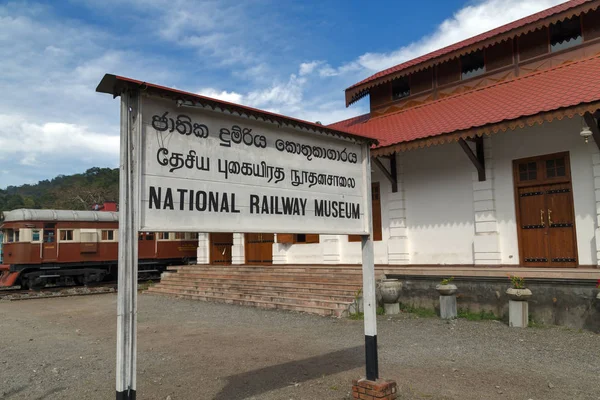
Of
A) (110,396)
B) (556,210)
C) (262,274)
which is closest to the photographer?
(110,396)

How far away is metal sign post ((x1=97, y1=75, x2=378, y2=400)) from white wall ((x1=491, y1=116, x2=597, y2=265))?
21.4ft

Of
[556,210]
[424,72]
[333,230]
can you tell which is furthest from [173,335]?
[424,72]

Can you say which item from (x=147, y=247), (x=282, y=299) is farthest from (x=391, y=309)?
(x=147, y=247)

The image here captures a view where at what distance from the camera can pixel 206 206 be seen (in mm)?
3521

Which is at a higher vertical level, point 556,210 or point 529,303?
point 556,210

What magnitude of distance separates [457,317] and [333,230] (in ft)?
17.8

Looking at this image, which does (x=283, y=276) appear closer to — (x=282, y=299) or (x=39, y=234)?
(x=282, y=299)

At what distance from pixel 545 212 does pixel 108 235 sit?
16634 mm

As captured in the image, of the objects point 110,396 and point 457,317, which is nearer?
point 110,396

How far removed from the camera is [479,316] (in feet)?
28.5

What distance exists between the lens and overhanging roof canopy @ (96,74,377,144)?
3.09m

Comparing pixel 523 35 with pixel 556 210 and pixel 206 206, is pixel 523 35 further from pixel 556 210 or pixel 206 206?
pixel 206 206

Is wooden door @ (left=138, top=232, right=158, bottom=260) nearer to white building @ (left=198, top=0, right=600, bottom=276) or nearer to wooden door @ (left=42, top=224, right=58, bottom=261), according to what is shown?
wooden door @ (left=42, top=224, right=58, bottom=261)

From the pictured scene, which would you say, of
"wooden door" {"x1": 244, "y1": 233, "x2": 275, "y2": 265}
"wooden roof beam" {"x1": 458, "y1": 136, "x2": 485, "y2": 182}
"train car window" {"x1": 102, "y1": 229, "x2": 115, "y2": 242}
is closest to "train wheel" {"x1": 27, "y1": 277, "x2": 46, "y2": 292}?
"train car window" {"x1": 102, "y1": 229, "x2": 115, "y2": 242}
